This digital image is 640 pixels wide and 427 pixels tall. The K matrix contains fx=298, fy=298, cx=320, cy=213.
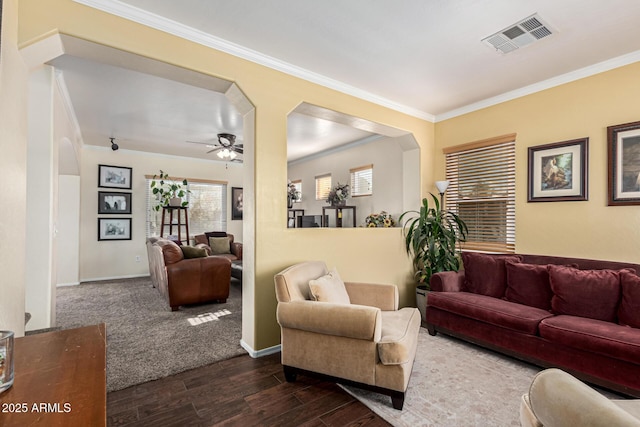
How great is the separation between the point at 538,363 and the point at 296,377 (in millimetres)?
2028

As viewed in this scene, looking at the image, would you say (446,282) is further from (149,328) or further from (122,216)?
(122,216)

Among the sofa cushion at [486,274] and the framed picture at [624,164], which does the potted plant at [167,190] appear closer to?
the sofa cushion at [486,274]

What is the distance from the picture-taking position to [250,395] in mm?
2180

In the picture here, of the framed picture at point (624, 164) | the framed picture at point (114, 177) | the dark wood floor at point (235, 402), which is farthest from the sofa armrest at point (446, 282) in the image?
the framed picture at point (114, 177)

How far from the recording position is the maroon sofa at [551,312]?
217 centimetres

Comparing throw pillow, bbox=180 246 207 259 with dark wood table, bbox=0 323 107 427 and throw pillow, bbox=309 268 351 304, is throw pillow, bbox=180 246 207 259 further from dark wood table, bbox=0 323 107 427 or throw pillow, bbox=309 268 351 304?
dark wood table, bbox=0 323 107 427

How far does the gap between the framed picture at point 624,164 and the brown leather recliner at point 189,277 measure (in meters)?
4.64

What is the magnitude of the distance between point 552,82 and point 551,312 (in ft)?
8.02

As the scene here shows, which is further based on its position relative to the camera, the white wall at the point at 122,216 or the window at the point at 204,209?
the window at the point at 204,209

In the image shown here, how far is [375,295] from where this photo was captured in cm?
288


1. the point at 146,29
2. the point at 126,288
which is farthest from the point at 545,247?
the point at 126,288

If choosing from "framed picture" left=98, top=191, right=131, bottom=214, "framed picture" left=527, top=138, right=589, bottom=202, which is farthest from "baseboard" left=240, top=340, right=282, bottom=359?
"framed picture" left=98, top=191, right=131, bottom=214

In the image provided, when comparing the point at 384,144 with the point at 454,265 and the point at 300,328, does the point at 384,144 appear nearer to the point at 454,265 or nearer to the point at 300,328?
the point at 454,265

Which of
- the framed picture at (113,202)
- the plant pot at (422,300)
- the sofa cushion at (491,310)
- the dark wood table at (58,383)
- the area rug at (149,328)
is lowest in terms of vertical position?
the area rug at (149,328)
